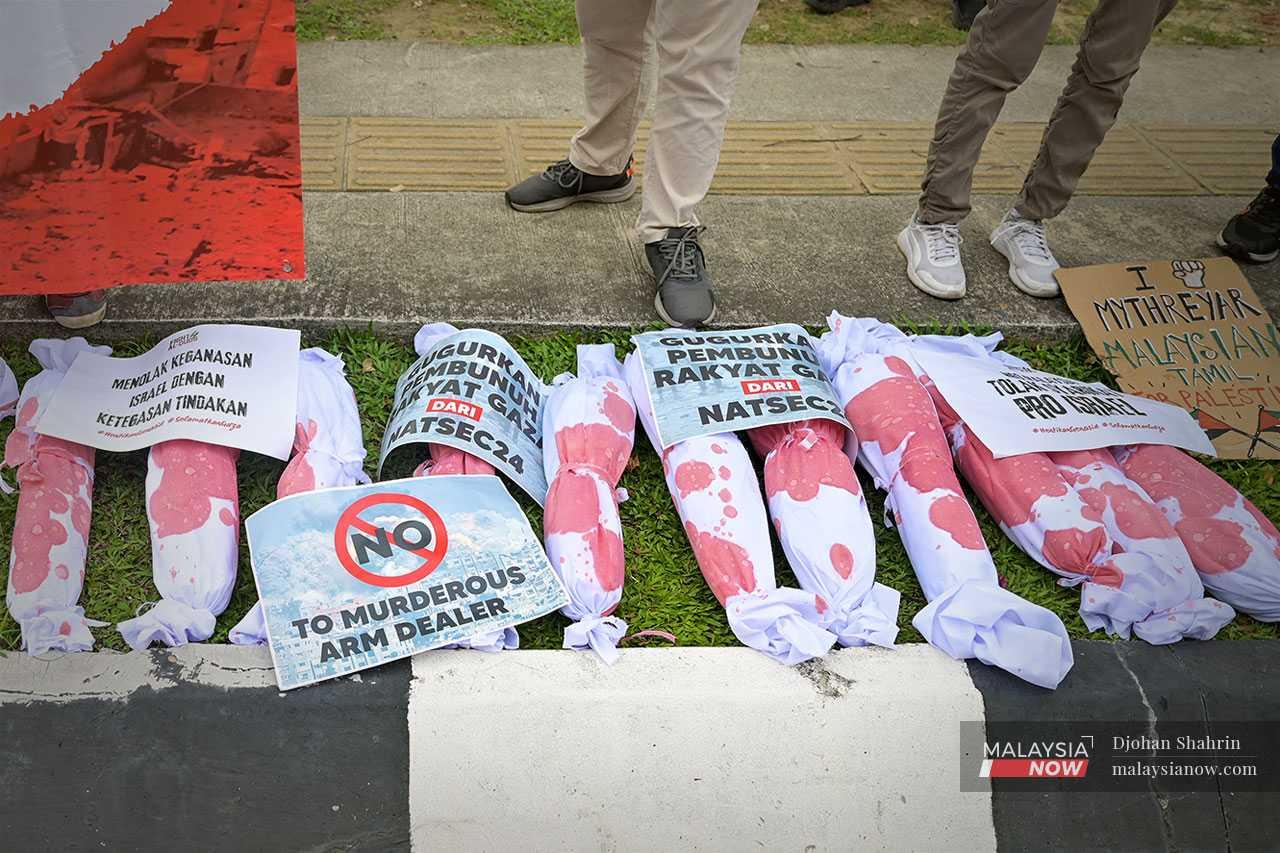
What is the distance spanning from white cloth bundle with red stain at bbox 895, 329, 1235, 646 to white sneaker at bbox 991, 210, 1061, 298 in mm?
703

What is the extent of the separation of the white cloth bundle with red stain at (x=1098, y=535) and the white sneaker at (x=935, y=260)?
23.5 inches

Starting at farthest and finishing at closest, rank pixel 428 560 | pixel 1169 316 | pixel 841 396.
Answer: pixel 1169 316
pixel 841 396
pixel 428 560

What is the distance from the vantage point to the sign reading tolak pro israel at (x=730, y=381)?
2.33 metres

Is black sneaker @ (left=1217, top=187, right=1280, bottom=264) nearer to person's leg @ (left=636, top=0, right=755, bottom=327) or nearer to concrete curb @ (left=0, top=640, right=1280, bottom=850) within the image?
person's leg @ (left=636, top=0, right=755, bottom=327)

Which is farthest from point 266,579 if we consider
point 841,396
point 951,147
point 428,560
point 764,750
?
point 951,147

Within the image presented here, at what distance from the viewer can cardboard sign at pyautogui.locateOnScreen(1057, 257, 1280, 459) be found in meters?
2.70

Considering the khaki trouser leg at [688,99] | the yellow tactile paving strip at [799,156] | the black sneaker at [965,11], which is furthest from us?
the black sneaker at [965,11]

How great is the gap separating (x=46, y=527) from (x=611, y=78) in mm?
1757

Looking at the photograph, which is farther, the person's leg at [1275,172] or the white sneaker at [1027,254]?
the person's leg at [1275,172]

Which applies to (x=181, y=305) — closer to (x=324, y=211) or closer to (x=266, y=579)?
(x=324, y=211)

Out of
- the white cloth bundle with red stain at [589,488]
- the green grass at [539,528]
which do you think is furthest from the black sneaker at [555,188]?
the white cloth bundle with red stain at [589,488]

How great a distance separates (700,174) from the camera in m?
2.72

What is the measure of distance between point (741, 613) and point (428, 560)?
59 centimetres

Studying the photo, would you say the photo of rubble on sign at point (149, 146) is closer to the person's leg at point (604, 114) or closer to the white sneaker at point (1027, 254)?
the person's leg at point (604, 114)
